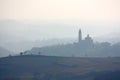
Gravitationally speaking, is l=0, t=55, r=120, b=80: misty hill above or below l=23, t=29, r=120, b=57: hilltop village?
below

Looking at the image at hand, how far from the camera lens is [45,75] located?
69.0 metres

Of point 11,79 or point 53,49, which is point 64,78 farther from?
point 53,49

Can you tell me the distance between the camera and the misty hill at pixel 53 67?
68.2 metres

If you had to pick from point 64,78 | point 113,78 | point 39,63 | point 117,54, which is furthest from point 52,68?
point 117,54

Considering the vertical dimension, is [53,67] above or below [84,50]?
below

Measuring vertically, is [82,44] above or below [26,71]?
above

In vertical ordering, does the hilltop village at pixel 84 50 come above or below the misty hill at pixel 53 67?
above

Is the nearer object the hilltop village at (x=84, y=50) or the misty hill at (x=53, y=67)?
the misty hill at (x=53, y=67)

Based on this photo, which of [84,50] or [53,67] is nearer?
[53,67]

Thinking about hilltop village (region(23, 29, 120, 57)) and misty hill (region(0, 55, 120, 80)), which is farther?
hilltop village (region(23, 29, 120, 57))

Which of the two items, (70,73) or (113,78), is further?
(70,73)

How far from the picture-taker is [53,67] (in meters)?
78.3

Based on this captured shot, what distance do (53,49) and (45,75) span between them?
66715 millimetres

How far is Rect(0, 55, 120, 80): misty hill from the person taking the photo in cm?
Answer: 6825
